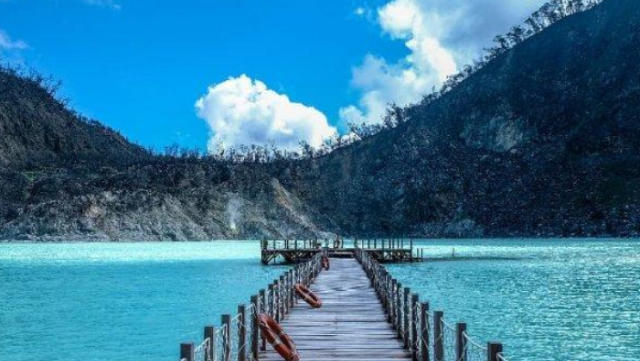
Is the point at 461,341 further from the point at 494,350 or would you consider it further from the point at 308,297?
the point at 308,297

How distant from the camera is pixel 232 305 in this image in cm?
4297

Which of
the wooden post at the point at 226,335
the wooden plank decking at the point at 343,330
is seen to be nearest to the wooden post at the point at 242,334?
the wooden post at the point at 226,335

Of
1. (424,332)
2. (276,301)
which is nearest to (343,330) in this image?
(276,301)

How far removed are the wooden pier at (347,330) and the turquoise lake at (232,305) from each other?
4319mm

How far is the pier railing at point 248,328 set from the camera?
43.0 feet

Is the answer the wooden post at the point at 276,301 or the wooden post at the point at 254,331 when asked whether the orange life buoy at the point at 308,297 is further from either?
the wooden post at the point at 254,331

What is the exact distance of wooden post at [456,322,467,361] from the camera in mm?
12912

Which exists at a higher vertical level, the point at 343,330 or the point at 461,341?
the point at 461,341

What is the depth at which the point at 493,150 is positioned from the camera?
19750cm

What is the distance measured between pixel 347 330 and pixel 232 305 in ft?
73.4

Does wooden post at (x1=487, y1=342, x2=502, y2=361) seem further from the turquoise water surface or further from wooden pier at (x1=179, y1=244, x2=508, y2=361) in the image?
the turquoise water surface

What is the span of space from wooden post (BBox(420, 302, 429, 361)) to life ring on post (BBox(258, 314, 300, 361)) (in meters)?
2.76

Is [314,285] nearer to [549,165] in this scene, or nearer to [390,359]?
[390,359]

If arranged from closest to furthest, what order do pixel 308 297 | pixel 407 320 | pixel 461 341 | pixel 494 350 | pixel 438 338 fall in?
pixel 494 350, pixel 461 341, pixel 438 338, pixel 407 320, pixel 308 297
